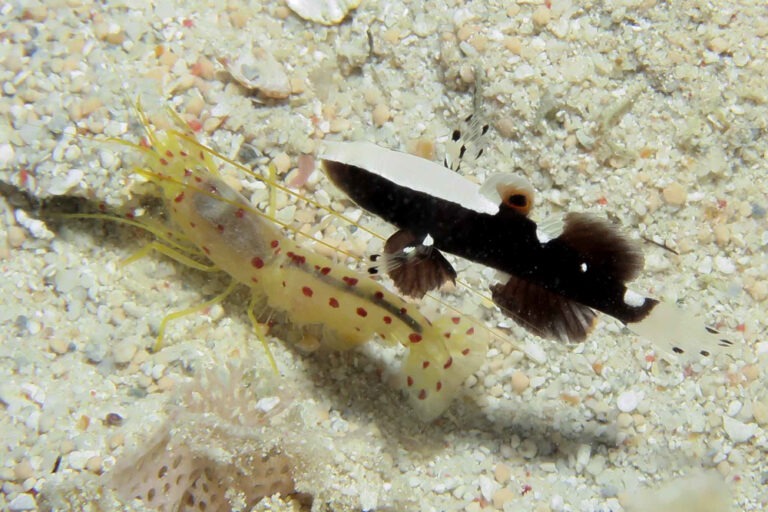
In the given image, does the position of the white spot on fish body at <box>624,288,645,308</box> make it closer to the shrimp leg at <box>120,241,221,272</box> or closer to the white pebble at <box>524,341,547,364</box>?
the white pebble at <box>524,341,547,364</box>

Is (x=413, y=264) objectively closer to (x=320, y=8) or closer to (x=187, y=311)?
(x=187, y=311)

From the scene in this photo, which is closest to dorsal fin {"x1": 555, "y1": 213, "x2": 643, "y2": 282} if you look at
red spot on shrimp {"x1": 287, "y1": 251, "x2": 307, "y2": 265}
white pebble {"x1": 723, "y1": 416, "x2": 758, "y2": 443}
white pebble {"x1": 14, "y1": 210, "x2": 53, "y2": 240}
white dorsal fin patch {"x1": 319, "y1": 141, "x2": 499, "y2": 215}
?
white dorsal fin patch {"x1": 319, "y1": 141, "x2": 499, "y2": 215}

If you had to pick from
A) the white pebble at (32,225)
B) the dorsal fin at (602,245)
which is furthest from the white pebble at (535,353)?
the white pebble at (32,225)

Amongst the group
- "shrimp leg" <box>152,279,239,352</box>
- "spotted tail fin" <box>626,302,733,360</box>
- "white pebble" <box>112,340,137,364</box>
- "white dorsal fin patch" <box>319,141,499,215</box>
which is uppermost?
"white dorsal fin patch" <box>319,141,499,215</box>

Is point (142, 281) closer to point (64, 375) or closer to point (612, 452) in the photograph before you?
point (64, 375)

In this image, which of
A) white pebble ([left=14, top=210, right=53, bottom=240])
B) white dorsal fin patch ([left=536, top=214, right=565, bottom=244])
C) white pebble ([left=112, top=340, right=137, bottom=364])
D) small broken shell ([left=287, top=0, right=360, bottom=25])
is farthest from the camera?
small broken shell ([left=287, top=0, right=360, bottom=25])

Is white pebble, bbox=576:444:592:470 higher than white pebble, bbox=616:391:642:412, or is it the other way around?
white pebble, bbox=616:391:642:412

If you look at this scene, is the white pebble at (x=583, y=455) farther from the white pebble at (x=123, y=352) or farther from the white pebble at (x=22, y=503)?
the white pebble at (x=22, y=503)
